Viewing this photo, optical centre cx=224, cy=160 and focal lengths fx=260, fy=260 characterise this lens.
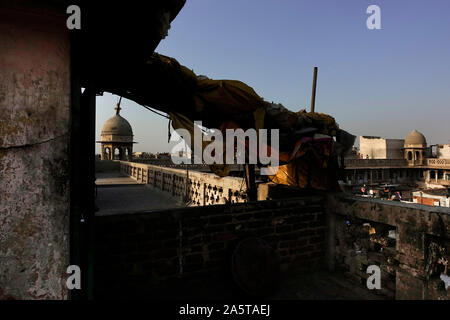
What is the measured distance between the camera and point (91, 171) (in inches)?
114

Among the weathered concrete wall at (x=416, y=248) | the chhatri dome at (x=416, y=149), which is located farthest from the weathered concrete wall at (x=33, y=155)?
the chhatri dome at (x=416, y=149)

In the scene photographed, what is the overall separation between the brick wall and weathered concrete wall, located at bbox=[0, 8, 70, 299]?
1265 millimetres

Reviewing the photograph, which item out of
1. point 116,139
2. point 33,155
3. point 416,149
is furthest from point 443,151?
point 33,155

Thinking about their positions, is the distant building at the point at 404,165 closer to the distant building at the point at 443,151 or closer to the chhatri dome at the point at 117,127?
the distant building at the point at 443,151

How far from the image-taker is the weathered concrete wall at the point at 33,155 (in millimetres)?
2049

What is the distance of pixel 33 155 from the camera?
2141 mm

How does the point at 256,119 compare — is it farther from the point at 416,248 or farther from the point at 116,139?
the point at 116,139

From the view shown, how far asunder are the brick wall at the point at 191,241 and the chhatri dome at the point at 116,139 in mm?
A: 30260

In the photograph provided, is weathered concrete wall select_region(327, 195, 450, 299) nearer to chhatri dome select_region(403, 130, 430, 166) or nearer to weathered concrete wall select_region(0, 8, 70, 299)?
weathered concrete wall select_region(0, 8, 70, 299)

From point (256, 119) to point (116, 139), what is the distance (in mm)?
31695

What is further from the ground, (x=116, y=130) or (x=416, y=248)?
(x=116, y=130)

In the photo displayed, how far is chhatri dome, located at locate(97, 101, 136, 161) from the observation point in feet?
106

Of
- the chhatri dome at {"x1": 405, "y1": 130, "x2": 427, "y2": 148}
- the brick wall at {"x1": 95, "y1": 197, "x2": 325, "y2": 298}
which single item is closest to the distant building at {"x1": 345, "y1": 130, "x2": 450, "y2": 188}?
the chhatri dome at {"x1": 405, "y1": 130, "x2": 427, "y2": 148}
